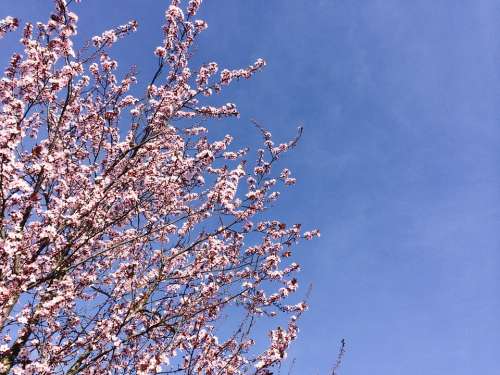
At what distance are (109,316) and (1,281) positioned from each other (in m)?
2.08

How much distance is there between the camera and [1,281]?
650 cm

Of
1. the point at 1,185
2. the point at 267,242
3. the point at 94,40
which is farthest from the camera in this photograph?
the point at 267,242

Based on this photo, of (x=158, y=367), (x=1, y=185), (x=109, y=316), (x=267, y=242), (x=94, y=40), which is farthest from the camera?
(x=267, y=242)

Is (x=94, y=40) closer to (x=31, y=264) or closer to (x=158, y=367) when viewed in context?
(x=31, y=264)

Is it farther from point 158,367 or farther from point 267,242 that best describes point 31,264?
point 267,242

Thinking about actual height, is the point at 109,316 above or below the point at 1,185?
below

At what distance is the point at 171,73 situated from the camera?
9.88 metres

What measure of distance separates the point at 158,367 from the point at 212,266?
11.4 feet

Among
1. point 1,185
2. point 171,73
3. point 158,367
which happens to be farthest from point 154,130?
point 158,367

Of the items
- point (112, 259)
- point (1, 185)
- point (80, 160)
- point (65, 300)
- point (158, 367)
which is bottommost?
point (158, 367)

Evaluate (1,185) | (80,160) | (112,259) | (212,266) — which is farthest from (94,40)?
(212,266)

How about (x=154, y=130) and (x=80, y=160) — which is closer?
(x=154, y=130)

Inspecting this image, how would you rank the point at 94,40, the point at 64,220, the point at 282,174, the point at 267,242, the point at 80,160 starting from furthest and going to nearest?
the point at 282,174 → the point at 267,242 → the point at 80,160 → the point at 94,40 → the point at 64,220

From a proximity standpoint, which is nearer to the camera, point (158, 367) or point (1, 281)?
point (158, 367)
